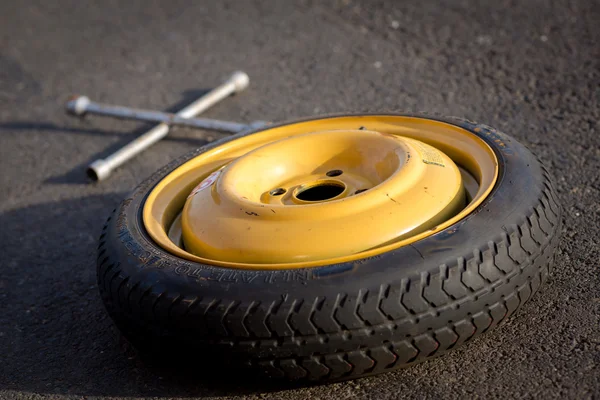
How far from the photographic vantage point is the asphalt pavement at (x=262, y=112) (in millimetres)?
2400

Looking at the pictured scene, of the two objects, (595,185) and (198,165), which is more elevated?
(198,165)

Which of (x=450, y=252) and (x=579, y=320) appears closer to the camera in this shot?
(x=450, y=252)

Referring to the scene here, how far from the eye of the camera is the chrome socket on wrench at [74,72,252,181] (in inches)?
157

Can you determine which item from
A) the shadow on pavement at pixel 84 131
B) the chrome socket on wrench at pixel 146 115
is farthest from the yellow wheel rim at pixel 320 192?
the shadow on pavement at pixel 84 131

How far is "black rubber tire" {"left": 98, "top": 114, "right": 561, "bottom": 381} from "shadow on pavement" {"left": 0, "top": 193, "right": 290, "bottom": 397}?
183 mm

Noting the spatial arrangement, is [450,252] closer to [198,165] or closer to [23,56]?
[198,165]

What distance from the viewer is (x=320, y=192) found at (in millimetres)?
2850

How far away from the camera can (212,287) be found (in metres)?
2.17

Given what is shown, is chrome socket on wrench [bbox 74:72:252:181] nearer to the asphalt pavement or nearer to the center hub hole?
the asphalt pavement

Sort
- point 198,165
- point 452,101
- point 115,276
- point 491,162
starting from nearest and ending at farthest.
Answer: point 115,276
point 491,162
point 198,165
point 452,101

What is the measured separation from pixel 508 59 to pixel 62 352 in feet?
10.5

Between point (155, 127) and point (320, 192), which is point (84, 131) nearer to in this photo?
point (155, 127)

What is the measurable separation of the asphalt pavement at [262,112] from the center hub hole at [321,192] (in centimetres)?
76

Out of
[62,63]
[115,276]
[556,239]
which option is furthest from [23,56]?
[556,239]
